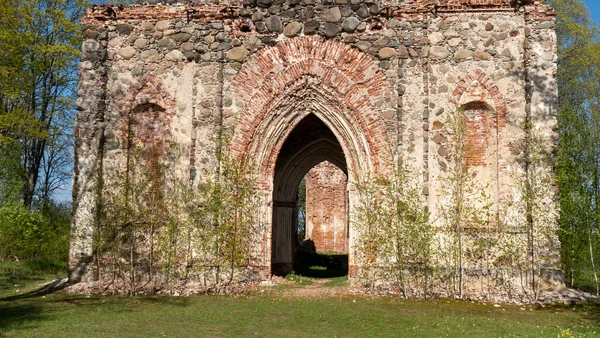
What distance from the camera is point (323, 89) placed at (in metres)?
11.1

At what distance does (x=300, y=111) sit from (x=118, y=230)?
450cm

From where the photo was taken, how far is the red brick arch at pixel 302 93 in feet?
36.1

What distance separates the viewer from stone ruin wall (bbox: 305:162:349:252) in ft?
78.7

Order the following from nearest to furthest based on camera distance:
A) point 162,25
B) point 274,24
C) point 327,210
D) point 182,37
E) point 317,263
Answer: point 274,24 < point 182,37 < point 162,25 < point 317,263 < point 327,210

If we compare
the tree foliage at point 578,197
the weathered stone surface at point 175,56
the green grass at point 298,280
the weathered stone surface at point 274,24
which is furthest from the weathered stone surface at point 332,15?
the green grass at point 298,280

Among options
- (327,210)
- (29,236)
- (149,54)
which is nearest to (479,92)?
(149,54)

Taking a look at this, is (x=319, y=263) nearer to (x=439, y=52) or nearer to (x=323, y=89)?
(x=323, y=89)

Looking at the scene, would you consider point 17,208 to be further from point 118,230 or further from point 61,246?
point 118,230

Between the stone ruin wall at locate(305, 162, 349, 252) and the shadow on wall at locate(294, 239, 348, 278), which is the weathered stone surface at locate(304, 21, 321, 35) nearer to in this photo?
the shadow on wall at locate(294, 239, 348, 278)

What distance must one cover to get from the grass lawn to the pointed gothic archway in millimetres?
1841

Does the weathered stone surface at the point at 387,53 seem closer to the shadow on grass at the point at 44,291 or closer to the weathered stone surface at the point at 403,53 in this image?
the weathered stone surface at the point at 403,53

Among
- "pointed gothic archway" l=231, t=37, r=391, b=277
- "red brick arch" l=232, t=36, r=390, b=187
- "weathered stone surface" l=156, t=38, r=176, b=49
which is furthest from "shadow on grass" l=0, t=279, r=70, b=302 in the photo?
"weathered stone surface" l=156, t=38, r=176, b=49

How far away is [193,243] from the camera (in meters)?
11.0

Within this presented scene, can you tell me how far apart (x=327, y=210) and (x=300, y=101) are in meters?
→ 13.4
